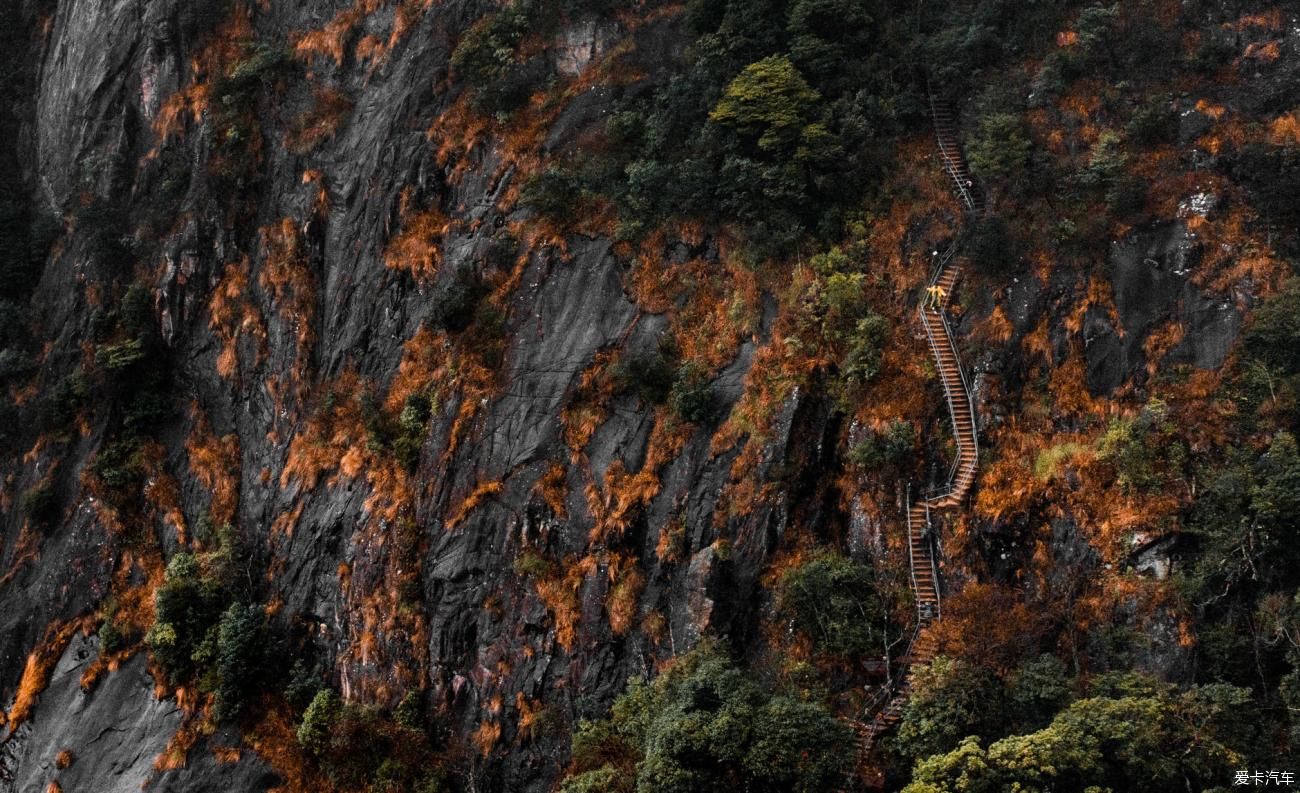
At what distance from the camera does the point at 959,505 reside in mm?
27469

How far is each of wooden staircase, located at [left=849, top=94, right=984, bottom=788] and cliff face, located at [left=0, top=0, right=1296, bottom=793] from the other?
0.47 m

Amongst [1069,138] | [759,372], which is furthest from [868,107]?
[759,372]

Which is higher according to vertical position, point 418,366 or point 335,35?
point 335,35

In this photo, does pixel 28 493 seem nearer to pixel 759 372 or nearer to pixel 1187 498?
pixel 759 372

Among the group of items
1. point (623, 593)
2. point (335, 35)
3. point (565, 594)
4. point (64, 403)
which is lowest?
point (565, 594)

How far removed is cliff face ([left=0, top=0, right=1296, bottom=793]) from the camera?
1123 inches

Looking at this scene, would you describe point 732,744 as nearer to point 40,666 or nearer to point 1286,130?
point 1286,130

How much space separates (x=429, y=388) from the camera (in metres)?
35.5

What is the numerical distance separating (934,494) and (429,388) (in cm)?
1544

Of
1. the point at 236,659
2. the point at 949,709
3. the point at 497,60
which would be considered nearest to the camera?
the point at 949,709

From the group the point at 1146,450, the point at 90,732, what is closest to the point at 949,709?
the point at 1146,450

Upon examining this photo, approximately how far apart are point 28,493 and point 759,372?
1072 inches

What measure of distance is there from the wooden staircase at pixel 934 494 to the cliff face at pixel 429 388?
47 centimetres

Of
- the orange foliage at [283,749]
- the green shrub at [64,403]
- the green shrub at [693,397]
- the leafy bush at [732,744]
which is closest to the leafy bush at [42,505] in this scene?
the green shrub at [64,403]
